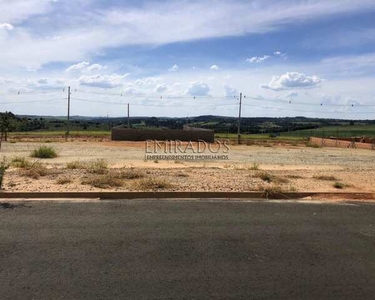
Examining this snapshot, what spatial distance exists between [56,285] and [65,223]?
2673 millimetres

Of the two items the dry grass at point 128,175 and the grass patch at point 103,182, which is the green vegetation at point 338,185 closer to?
the dry grass at point 128,175

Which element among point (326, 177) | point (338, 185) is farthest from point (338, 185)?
point (326, 177)

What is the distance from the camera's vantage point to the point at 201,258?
17.4 ft

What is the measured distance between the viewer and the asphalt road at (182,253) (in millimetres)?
4336

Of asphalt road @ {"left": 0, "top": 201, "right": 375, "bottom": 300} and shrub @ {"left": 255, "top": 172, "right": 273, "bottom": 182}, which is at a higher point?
shrub @ {"left": 255, "top": 172, "right": 273, "bottom": 182}

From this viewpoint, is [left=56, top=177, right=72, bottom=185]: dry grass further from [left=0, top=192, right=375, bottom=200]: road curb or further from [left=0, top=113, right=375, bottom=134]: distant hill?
[left=0, top=113, right=375, bottom=134]: distant hill

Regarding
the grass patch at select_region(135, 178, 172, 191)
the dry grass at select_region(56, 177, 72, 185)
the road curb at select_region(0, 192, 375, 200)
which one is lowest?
the road curb at select_region(0, 192, 375, 200)

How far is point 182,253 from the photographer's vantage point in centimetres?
548

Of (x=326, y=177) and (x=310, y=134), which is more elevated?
(x=310, y=134)

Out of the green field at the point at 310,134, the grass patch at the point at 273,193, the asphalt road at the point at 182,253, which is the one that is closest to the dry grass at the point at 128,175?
the asphalt road at the point at 182,253

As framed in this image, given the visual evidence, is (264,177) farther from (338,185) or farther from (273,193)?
(273,193)

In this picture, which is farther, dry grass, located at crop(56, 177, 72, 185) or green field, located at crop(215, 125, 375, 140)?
green field, located at crop(215, 125, 375, 140)

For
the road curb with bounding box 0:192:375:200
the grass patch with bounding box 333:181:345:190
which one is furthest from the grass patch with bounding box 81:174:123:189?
the grass patch with bounding box 333:181:345:190

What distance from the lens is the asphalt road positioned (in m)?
4.34
